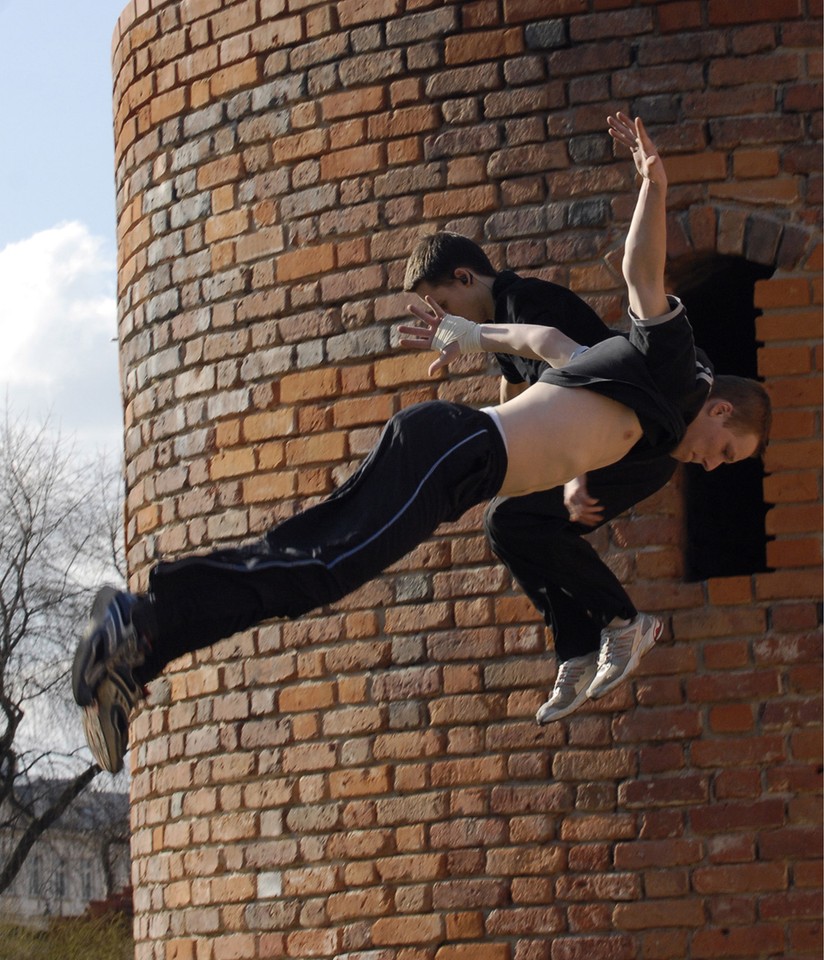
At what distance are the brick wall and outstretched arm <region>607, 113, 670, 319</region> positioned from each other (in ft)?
4.37

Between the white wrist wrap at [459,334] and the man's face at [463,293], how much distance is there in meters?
0.29

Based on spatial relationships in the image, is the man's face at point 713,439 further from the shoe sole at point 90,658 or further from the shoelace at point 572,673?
the shoe sole at point 90,658

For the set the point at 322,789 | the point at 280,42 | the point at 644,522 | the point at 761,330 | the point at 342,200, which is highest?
the point at 280,42

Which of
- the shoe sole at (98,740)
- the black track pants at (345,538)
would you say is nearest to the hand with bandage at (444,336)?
the black track pants at (345,538)

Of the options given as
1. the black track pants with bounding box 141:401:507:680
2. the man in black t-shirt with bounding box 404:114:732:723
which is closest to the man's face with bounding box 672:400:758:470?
the man in black t-shirt with bounding box 404:114:732:723

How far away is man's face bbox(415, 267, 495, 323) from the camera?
468 cm

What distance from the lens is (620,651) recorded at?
15.6ft

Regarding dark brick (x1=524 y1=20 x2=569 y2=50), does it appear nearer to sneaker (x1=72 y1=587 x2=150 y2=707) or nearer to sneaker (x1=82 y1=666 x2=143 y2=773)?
sneaker (x1=72 y1=587 x2=150 y2=707)

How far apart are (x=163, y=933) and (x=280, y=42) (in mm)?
3305

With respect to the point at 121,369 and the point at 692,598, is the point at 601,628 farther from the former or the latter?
the point at 121,369

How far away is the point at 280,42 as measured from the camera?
6109 millimetres

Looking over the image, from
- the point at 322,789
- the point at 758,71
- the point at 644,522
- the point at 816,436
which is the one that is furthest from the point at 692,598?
the point at 758,71

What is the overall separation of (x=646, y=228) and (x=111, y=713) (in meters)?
1.75

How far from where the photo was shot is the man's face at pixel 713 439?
434cm
